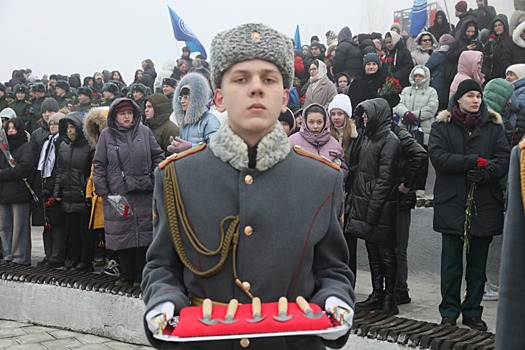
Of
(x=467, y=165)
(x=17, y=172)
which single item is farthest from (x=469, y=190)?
(x=17, y=172)

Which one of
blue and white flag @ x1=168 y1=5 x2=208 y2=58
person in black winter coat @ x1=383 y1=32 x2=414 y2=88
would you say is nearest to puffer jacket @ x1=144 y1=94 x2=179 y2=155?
person in black winter coat @ x1=383 y1=32 x2=414 y2=88

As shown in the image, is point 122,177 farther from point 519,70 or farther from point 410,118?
point 519,70

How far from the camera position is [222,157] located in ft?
9.06

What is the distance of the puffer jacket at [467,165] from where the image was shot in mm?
6266

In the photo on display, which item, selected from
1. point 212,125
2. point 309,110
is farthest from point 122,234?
point 309,110

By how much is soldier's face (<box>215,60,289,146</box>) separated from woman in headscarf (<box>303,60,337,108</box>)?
7.87 meters

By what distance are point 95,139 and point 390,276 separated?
3.63 meters

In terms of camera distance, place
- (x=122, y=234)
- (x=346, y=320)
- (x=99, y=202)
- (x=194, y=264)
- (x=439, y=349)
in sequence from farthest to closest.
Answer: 1. (x=99, y=202)
2. (x=122, y=234)
3. (x=439, y=349)
4. (x=194, y=264)
5. (x=346, y=320)

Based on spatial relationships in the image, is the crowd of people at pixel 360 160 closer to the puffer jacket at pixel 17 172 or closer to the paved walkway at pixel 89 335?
the puffer jacket at pixel 17 172

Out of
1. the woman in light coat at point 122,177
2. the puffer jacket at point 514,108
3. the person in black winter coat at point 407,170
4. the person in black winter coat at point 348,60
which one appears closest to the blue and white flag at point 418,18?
the person in black winter coat at point 348,60

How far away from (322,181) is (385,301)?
165 inches

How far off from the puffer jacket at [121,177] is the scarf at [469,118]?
303 cm

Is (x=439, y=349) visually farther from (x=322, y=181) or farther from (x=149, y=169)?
(x=149, y=169)

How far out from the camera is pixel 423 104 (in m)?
9.84
